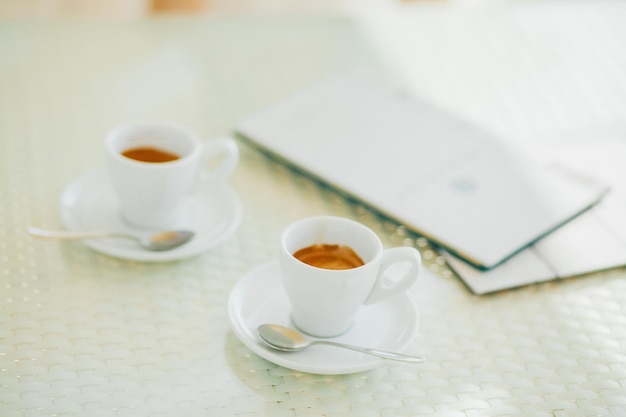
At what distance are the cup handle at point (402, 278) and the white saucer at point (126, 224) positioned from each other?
0.19 meters

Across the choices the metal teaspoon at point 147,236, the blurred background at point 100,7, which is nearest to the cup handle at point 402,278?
the metal teaspoon at point 147,236

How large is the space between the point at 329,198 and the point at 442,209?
13 cm

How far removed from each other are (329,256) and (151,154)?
26 centimetres

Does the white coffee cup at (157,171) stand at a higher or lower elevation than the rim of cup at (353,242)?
lower

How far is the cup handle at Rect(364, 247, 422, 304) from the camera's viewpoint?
0.65 metres

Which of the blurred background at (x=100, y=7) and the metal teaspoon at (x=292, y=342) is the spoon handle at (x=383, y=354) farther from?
the blurred background at (x=100, y=7)

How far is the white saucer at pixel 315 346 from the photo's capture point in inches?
24.8

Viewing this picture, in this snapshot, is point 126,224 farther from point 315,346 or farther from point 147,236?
point 315,346

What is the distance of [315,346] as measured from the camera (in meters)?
0.66

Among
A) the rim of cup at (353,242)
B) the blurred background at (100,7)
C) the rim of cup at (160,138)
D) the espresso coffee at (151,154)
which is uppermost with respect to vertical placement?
the rim of cup at (353,242)

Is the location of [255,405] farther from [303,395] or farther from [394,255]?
[394,255]

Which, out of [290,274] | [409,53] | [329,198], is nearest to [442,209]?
[329,198]

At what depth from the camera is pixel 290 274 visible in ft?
2.10

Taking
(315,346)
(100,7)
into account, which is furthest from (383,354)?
(100,7)
